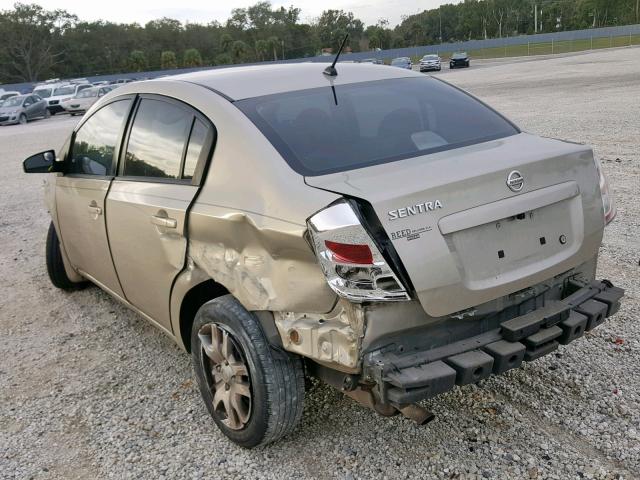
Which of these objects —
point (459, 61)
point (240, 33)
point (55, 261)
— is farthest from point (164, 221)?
point (240, 33)

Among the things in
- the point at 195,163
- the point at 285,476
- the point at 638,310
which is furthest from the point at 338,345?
the point at 638,310

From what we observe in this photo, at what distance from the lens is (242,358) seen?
2.84m

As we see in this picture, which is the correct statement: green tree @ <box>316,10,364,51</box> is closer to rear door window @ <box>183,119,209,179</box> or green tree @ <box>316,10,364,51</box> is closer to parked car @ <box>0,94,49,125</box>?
parked car @ <box>0,94,49,125</box>

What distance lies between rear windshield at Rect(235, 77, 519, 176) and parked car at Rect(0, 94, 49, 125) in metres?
30.9

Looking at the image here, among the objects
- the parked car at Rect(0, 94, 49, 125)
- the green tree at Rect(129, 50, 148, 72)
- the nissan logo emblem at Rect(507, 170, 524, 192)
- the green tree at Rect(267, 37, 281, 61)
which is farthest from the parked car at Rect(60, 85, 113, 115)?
the green tree at Rect(267, 37, 281, 61)

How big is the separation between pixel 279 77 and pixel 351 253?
5.08 feet

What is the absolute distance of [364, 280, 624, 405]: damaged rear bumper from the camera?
7.74ft

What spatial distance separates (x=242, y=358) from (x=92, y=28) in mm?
102592

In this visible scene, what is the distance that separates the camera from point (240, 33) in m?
114

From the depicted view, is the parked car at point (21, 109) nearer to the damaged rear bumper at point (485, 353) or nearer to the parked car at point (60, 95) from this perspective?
the parked car at point (60, 95)

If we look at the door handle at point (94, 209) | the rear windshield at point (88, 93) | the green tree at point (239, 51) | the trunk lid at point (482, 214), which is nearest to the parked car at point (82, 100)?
the rear windshield at point (88, 93)

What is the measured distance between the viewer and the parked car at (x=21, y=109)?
30.0 m

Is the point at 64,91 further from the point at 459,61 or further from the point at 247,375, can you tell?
the point at 247,375

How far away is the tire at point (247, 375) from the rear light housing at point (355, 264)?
574mm
